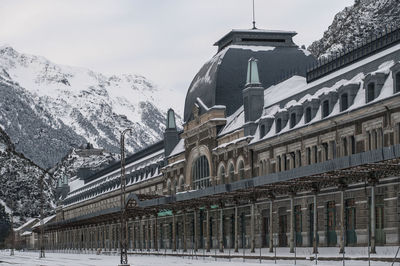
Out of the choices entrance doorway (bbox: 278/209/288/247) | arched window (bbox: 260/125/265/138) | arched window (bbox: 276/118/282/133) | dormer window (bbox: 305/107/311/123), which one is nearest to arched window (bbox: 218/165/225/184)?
arched window (bbox: 260/125/265/138)

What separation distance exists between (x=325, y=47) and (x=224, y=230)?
303ft

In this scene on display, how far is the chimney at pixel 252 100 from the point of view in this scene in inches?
3014

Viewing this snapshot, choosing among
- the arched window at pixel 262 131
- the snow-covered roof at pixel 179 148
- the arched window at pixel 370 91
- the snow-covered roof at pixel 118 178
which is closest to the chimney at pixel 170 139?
the snow-covered roof at pixel 179 148

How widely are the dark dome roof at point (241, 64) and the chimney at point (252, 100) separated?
619 cm

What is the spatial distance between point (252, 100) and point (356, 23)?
291ft

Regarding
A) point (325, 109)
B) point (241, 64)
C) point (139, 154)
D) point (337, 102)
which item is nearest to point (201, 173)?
point (241, 64)

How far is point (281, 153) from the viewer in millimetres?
69938

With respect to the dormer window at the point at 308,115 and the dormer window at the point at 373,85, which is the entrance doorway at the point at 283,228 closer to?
the dormer window at the point at 308,115

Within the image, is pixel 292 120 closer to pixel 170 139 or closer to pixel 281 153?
pixel 281 153

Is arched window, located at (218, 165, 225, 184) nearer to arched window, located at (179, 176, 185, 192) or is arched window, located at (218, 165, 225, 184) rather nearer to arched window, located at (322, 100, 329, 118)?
arched window, located at (179, 176, 185, 192)

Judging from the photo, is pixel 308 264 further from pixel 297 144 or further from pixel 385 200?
pixel 297 144

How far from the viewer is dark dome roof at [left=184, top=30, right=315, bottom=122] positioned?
87.9 m

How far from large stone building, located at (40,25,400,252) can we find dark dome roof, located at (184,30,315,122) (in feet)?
0.43

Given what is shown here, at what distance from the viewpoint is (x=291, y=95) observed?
71.3 m
